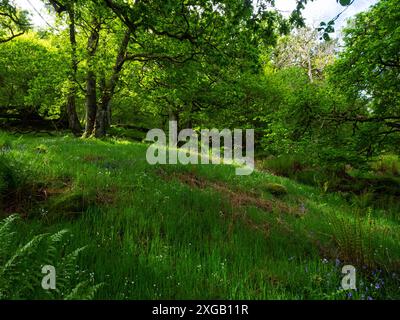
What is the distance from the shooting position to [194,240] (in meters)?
4.61

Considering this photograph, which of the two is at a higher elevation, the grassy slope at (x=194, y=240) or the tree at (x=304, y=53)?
the tree at (x=304, y=53)

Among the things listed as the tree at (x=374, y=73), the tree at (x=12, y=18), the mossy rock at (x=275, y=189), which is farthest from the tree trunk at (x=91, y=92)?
the tree at (x=374, y=73)

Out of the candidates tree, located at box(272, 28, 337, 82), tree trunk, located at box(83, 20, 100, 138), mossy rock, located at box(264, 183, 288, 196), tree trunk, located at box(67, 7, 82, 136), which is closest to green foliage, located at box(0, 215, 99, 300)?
mossy rock, located at box(264, 183, 288, 196)

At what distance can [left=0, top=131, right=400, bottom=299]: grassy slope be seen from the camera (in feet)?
10.9

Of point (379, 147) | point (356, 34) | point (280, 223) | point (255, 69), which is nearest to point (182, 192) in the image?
point (280, 223)

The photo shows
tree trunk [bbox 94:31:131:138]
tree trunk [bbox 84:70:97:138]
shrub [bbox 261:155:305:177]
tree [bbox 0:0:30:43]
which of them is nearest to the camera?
tree [bbox 0:0:30:43]

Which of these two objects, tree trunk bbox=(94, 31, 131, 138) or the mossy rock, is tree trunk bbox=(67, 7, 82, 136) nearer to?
tree trunk bbox=(94, 31, 131, 138)

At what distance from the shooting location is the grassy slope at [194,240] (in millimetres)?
3330

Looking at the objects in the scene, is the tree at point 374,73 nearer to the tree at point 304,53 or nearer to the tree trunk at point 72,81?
the tree trunk at point 72,81

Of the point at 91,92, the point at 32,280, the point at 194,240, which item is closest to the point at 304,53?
the point at 91,92

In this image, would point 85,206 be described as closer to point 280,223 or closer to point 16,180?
point 16,180

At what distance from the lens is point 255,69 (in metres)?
8.30

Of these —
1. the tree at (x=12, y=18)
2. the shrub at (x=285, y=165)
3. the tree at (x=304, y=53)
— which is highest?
the tree at (x=304, y=53)
